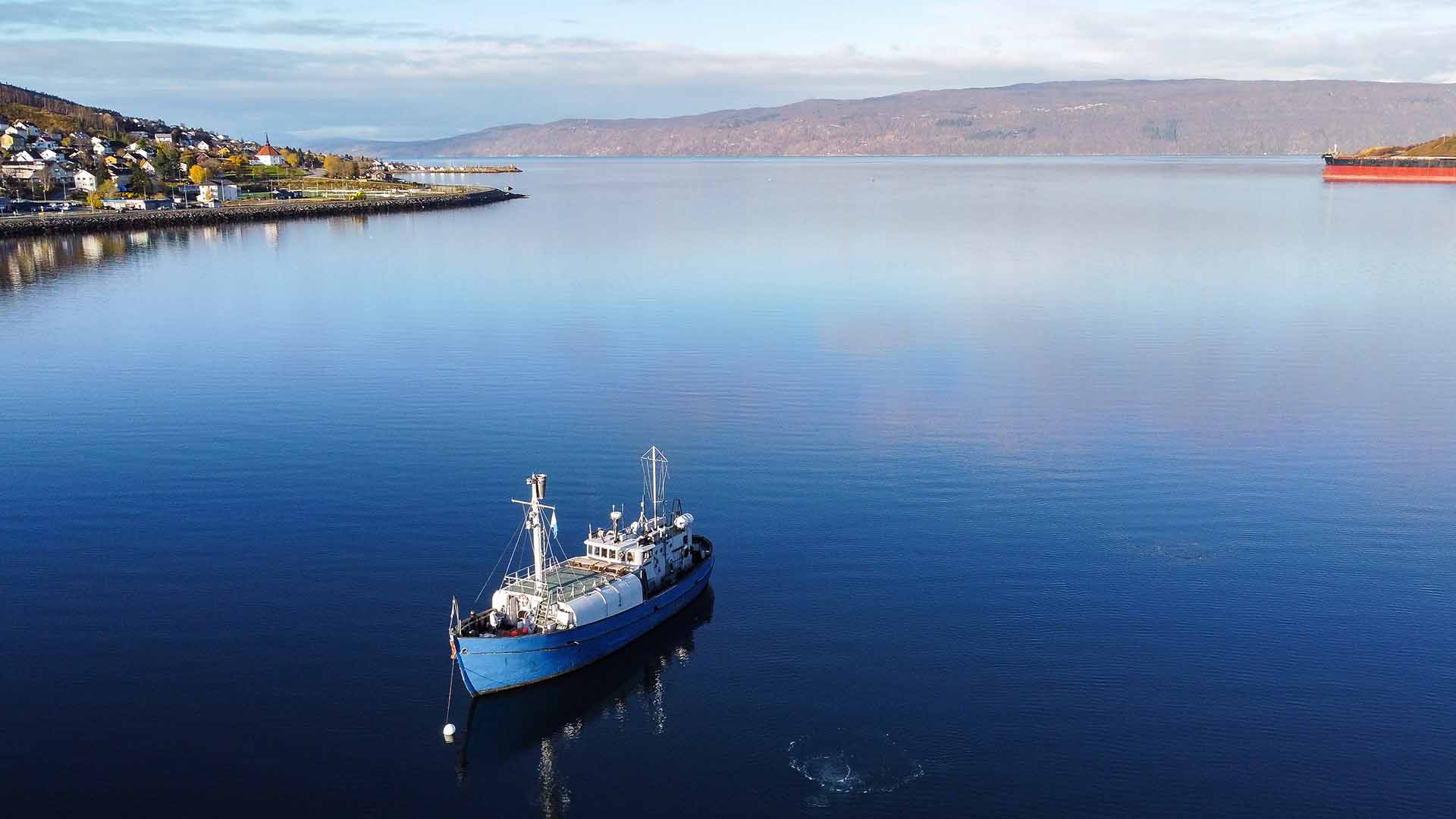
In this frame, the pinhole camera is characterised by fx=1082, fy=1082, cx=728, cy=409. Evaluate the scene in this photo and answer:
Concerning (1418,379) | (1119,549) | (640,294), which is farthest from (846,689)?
(640,294)

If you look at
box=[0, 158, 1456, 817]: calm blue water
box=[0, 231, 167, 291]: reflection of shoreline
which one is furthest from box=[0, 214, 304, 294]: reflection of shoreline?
box=[0, 158, 1456, 817]: calm blue water

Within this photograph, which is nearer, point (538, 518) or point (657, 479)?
point (538, 518)

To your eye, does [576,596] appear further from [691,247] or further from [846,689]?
[691,247]

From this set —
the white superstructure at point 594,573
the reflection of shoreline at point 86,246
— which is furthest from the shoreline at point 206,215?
the white superstructure at point 594,573

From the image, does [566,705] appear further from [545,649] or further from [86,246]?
[86,246]

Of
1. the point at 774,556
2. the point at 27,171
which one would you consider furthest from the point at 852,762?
the point at 27,171

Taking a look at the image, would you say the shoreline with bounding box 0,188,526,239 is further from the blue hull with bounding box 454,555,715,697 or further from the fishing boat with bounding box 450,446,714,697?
the blue hull with bounding box 454,555,715,697

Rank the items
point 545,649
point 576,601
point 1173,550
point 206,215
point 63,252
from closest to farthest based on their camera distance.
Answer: point 545,649 → point 576,601 → point 1173,550 → point 63,252 → point 206,215
